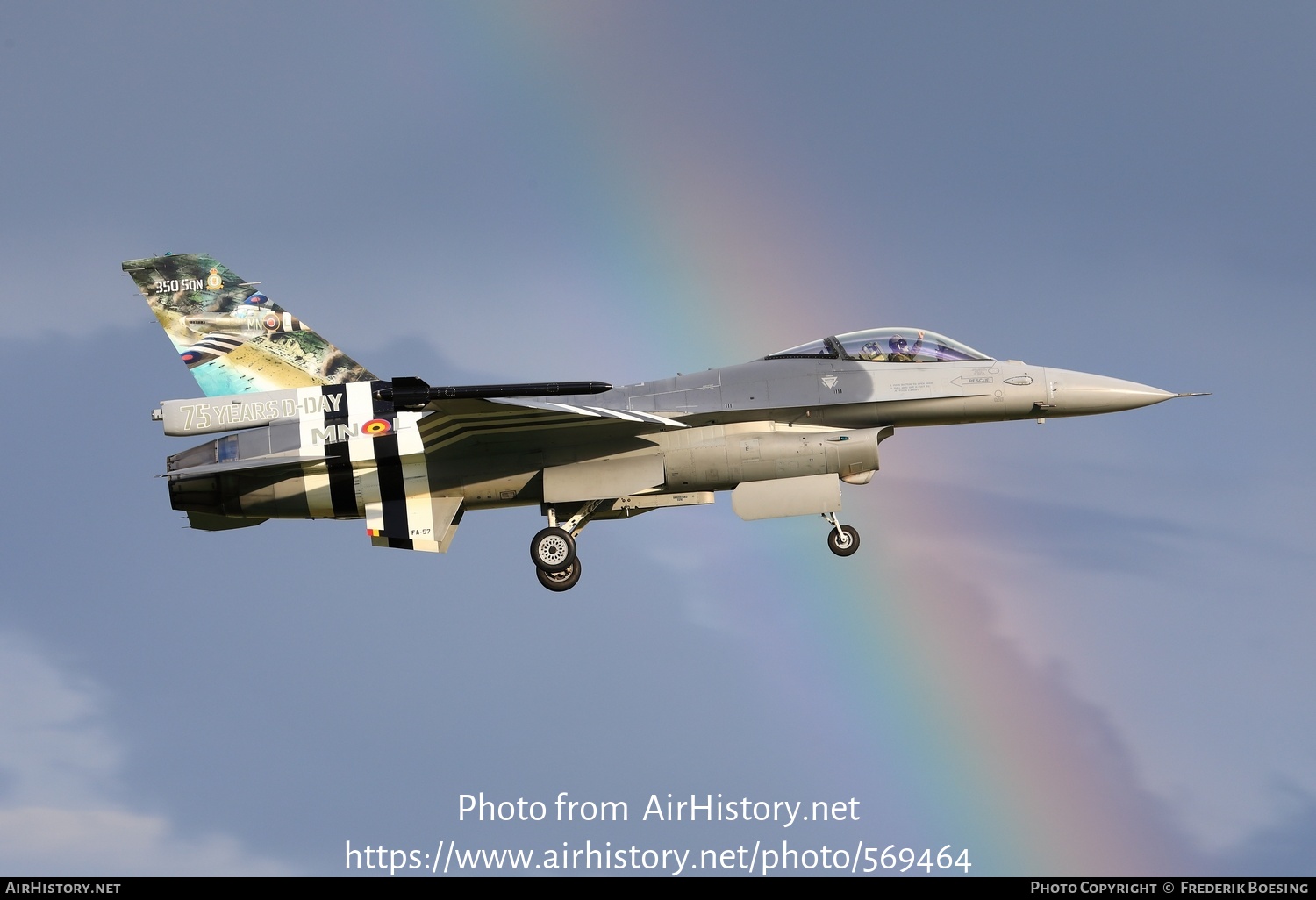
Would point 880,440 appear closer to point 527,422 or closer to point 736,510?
point 736,510

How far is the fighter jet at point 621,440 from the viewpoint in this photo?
25.1 metres

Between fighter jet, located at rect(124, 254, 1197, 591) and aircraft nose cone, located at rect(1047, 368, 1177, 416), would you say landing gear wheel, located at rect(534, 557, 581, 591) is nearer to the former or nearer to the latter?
fighter jet, located at rect(124, 254, 1197, 591)

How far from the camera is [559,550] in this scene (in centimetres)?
2570

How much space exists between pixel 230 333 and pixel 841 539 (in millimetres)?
12669

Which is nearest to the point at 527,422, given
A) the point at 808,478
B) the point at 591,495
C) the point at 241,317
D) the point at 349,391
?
the point at 591,495

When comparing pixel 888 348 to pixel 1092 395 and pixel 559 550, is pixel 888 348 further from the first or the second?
pixel 559 550

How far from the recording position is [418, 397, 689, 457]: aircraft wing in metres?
24.1

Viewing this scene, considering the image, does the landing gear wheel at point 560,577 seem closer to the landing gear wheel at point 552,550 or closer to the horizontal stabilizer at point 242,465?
the landing gear wheel at point 552,550

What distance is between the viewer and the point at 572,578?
2600 cm

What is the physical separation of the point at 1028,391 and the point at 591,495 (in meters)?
8.23

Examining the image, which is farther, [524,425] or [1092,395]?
[1092,395]

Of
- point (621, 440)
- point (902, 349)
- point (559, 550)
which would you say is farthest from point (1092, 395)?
point (559, 550)

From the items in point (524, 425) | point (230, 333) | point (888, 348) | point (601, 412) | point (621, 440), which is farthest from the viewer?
point (230, 333)

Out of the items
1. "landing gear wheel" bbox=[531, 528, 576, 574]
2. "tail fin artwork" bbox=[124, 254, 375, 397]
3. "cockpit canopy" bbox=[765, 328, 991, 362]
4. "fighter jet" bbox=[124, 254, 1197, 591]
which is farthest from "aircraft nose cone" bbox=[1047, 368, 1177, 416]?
"tail fin artwork" bbox=[124, 254, 375, 397]
